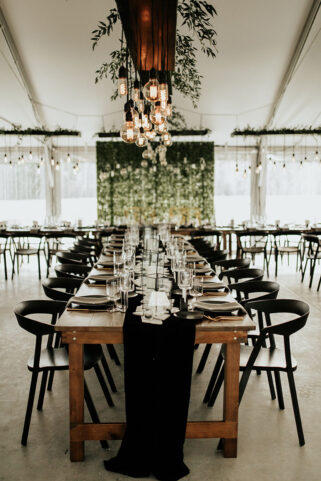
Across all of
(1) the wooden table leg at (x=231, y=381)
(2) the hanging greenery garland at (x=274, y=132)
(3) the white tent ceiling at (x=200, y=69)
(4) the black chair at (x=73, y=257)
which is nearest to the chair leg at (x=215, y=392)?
(1) the wooden table leg at (x=231, y=381)

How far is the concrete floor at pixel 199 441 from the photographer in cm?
253

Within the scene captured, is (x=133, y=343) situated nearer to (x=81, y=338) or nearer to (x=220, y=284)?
(x=81, y=338)

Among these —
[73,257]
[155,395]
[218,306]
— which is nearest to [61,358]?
[155,395]

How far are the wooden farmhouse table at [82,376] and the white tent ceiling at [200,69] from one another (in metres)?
6.41

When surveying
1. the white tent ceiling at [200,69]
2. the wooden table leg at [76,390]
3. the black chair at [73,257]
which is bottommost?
the wooden table leg at [76,390]

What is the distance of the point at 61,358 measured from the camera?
300cm

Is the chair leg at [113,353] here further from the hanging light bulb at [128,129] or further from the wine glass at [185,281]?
the hanging light bulb at [128,129]

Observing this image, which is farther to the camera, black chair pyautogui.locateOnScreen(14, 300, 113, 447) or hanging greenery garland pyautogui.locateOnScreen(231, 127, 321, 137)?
hanging greenery garland pyautogui.locateOnScreen(231, 127, 321, 137)

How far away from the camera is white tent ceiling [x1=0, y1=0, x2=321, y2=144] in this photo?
745 centimetres

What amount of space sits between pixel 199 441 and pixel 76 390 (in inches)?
35.2

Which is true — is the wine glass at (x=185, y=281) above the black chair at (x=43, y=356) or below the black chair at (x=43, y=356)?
above

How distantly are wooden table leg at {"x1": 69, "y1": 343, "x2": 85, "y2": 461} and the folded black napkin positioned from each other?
232mm

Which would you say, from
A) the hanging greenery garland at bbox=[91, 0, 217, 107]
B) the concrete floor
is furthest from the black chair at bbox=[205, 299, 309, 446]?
the hanging greenery garland at bbox=[91, 0, 217, 107]

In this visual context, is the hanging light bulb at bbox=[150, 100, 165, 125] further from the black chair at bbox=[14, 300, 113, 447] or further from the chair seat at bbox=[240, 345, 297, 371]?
the chair seat at bbox=[240, 345, 297, 371]
